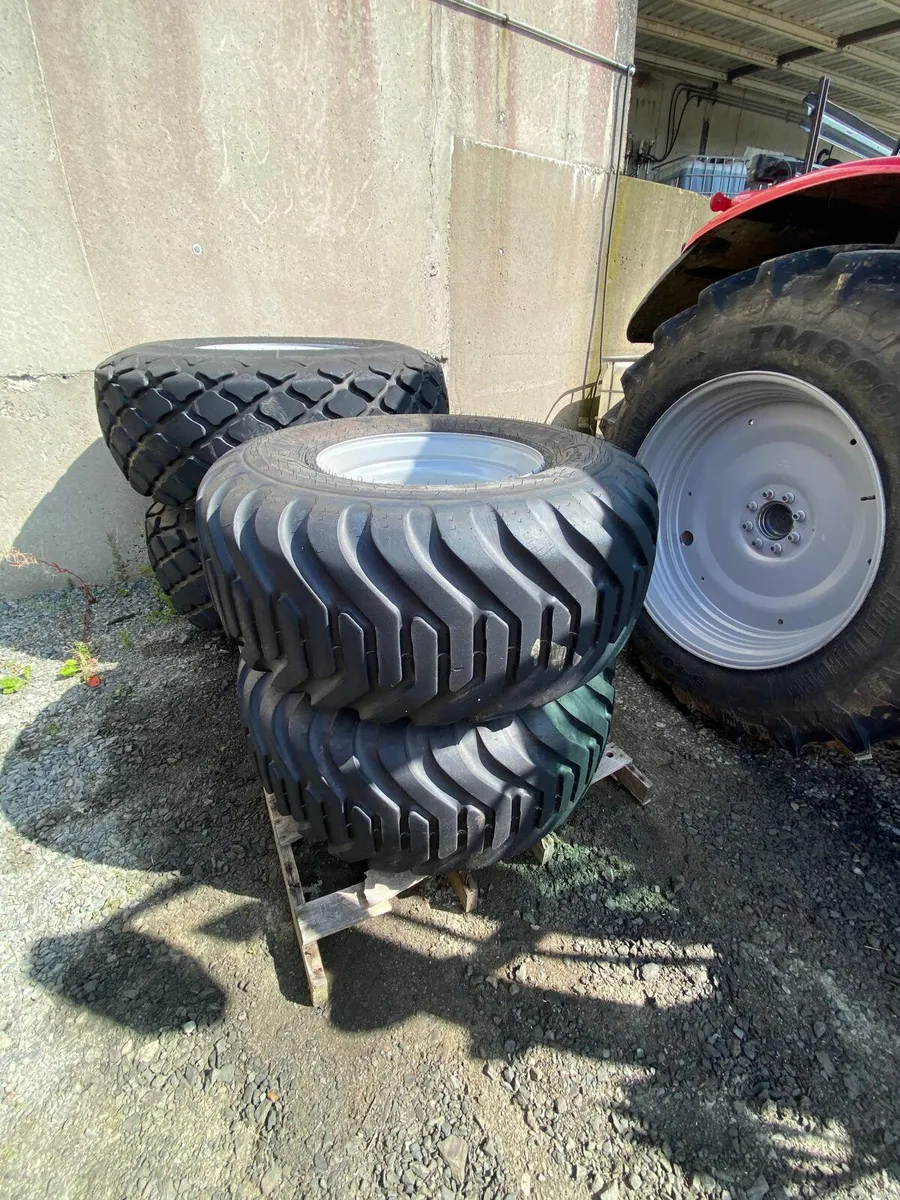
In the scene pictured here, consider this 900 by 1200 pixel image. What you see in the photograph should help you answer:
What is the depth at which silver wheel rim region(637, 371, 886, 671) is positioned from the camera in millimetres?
1819

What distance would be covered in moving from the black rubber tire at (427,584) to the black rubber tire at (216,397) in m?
0.94

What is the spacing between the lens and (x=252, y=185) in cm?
280

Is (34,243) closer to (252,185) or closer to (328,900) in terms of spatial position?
(252,185)

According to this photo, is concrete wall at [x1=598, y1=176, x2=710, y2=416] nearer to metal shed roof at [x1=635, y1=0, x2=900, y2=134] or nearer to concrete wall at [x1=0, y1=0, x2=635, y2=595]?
concrete wall at [x1=0, y1=0, x2=635, y2=595]

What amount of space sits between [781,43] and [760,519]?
8639 mm

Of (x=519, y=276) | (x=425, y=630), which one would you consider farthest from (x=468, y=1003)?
(x=519, y=276)

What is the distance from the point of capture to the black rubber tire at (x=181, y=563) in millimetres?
2488

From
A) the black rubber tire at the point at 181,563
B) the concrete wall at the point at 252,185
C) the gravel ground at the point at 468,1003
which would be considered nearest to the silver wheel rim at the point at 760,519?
the gravel ground at the point at 468,1003

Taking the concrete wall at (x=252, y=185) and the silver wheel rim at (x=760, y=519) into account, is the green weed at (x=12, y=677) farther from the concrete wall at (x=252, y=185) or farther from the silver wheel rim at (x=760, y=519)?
the silver wheel rim at (x=760, y=519)

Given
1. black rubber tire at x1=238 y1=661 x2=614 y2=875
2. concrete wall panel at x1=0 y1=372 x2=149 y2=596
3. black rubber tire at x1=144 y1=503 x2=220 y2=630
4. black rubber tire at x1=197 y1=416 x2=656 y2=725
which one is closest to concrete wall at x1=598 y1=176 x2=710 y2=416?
black rubber tire at x1=144 y1=503 x2=220 y2=630

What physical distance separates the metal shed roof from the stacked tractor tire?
739 centimetres

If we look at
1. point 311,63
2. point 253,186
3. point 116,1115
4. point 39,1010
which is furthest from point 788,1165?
point 311,63

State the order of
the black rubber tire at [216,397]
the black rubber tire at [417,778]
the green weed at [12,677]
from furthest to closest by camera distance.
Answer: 1. the green weed at [12,677]
2. the black rubber tire at [216,397]
3. the black rubber tire at [417,778]

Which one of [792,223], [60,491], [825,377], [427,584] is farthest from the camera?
[60,491]
